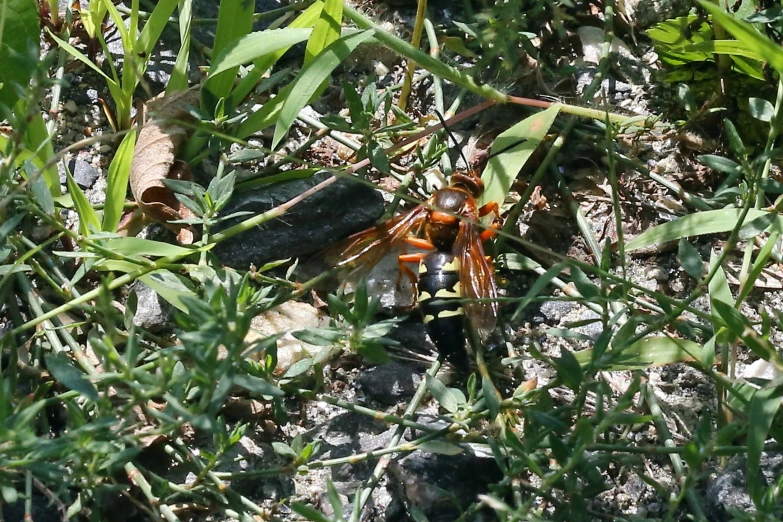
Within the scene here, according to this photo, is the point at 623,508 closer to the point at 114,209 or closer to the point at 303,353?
the point at 303,353

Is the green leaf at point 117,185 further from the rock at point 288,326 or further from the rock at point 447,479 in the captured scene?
the rock at point 447,479

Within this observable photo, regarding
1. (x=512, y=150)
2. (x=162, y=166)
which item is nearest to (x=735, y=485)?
(x=512, y=150)

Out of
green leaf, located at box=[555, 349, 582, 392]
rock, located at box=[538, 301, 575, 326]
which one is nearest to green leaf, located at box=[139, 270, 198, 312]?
green leaf, located at box=[555, 349, 582, 392]

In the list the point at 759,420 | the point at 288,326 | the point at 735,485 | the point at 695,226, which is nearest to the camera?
the point at 759,420

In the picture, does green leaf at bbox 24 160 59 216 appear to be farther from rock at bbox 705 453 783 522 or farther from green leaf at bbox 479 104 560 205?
rock at bbox 705 453 783 522

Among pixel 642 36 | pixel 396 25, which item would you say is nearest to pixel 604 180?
pixel 642 36

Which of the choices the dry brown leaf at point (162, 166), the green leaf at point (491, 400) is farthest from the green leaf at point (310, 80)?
the green leaf at point (491, 400)

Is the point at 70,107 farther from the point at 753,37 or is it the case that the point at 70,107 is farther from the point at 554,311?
the point at 753,37
